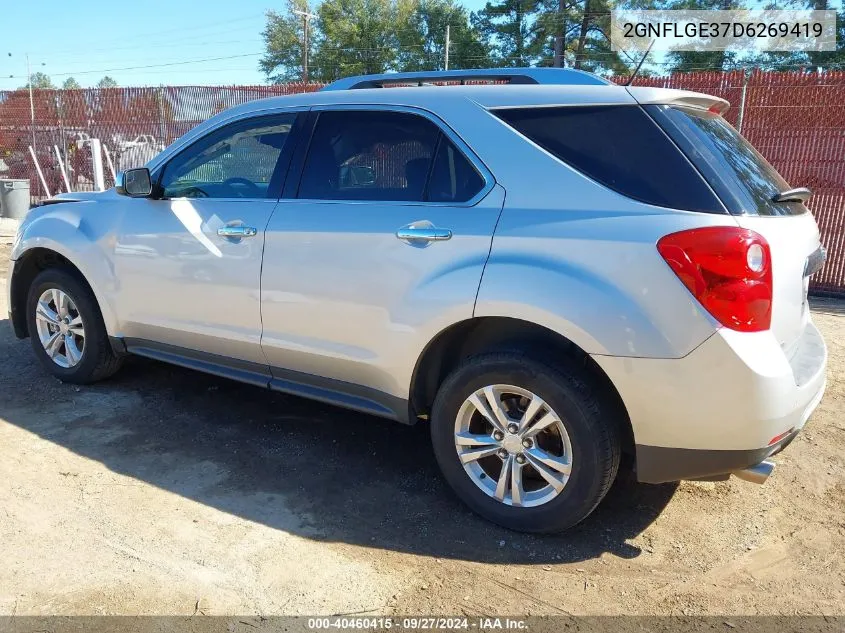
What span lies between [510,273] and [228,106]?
11.5 metres

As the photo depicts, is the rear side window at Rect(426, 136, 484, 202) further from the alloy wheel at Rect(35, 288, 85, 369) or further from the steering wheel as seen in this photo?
the alloy wheel at Rect(35, 288, 85, 369)

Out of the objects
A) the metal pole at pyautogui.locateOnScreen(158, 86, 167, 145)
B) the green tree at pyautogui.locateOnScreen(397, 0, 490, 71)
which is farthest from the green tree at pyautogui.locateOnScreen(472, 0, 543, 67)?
the metal pole at pyautogui.locateOnScreen(158, 86, 167, 145)

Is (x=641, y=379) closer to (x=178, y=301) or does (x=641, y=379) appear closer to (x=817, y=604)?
(x=817, y=604)

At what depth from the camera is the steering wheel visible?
3.75 metres

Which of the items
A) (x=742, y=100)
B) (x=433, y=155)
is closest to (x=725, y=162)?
(x=433, y=155)

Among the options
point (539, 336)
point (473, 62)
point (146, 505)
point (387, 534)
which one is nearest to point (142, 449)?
point (146, 505)

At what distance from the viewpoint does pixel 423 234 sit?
3047mm

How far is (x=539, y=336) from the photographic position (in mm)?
2971

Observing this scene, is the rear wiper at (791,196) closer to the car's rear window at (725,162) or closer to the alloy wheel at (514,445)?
the car's rear window at (725,162)

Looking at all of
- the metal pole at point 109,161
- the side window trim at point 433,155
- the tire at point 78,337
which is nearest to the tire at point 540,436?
the side window trim at point 433,155

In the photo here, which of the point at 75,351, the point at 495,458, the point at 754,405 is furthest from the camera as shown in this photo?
the point at 75,351

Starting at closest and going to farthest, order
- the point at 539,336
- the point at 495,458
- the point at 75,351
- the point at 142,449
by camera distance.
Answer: the point at 539,336 < the point at 495,458 < the point at 142,449 < the point at 75,351

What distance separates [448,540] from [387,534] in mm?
268

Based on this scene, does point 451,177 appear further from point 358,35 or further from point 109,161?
point 358,35
